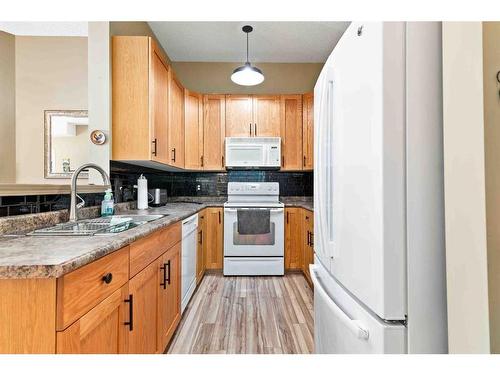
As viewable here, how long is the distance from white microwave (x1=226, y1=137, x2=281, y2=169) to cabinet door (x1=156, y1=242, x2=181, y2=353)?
5.34 feet

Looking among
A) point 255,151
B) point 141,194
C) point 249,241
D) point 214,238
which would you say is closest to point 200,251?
point 214,238

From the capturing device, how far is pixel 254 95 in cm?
343

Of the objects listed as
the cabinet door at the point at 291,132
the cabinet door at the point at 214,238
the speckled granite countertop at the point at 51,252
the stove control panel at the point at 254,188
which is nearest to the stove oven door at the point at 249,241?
the cabinet door at the point at 214,238

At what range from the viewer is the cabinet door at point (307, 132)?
132 inches

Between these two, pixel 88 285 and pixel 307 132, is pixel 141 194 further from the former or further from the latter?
pixel 307 132

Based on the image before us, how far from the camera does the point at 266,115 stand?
343cm

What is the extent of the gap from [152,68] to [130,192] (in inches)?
45.3

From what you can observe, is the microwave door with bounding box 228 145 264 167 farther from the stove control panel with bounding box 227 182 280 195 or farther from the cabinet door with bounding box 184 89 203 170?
the cabinet door with bounding box 184 89 203 170

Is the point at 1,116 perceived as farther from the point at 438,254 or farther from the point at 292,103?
the point at 292,103

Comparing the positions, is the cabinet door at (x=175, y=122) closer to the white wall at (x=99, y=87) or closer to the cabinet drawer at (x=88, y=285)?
A: the white wall at (x=99, y=87)

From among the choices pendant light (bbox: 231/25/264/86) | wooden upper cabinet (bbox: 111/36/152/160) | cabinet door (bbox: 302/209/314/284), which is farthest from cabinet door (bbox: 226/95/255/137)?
wooden upper cabinet (bbox: 111/36/152/160)

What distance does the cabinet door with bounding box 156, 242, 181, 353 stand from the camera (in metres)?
1.51

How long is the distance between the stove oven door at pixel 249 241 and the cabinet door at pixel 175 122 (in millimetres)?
828
